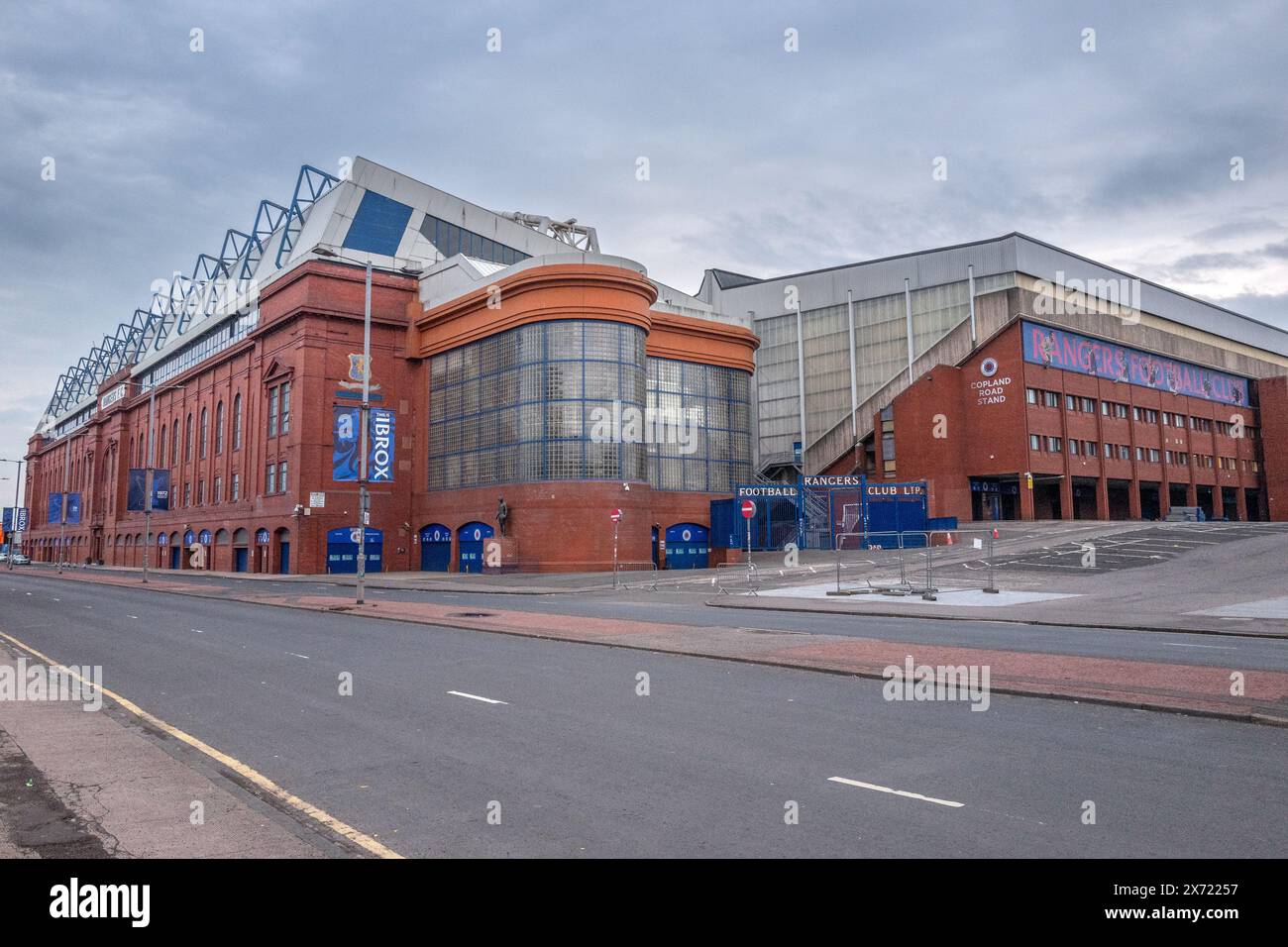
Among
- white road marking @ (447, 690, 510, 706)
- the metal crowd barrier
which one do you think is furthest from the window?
white road marking @ (447, 690, 510, 706)

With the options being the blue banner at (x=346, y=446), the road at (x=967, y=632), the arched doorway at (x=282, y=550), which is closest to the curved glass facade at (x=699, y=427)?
the arched doorway at (x=282, y=550)

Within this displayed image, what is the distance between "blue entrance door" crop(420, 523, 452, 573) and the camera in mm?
55031

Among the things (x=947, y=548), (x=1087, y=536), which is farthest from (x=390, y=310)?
(x=1087, y=536)

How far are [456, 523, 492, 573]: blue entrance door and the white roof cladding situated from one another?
4182cm

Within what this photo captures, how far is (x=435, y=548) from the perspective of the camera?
5612 centimetres

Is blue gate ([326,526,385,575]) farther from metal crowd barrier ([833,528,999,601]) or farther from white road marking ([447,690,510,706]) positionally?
white road marking ([447,690,510,706])

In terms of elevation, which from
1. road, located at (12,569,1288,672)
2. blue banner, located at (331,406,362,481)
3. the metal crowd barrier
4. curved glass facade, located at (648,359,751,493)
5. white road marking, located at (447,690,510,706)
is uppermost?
curved glass facade, located at (648,359,751,493)

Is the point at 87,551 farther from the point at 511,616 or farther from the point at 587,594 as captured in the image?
the point at 511,616

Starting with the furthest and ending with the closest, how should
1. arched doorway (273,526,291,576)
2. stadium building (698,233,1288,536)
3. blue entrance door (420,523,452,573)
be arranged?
stadium building (698,233,1288,536)
arched doorway (273,526,291,576)
blue entrance door (420,523,452,573)

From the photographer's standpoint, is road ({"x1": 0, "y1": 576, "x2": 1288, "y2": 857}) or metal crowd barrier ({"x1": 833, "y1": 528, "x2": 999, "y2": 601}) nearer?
road ({"x1": 0, "y1": 576, "x2": 1288, "y2": 857})

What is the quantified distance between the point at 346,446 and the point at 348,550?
93.1ft

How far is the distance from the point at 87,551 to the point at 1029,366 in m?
106

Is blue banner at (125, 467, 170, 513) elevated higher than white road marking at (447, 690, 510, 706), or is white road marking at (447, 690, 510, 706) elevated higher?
blue banner at (125, 467, 170, 513)
